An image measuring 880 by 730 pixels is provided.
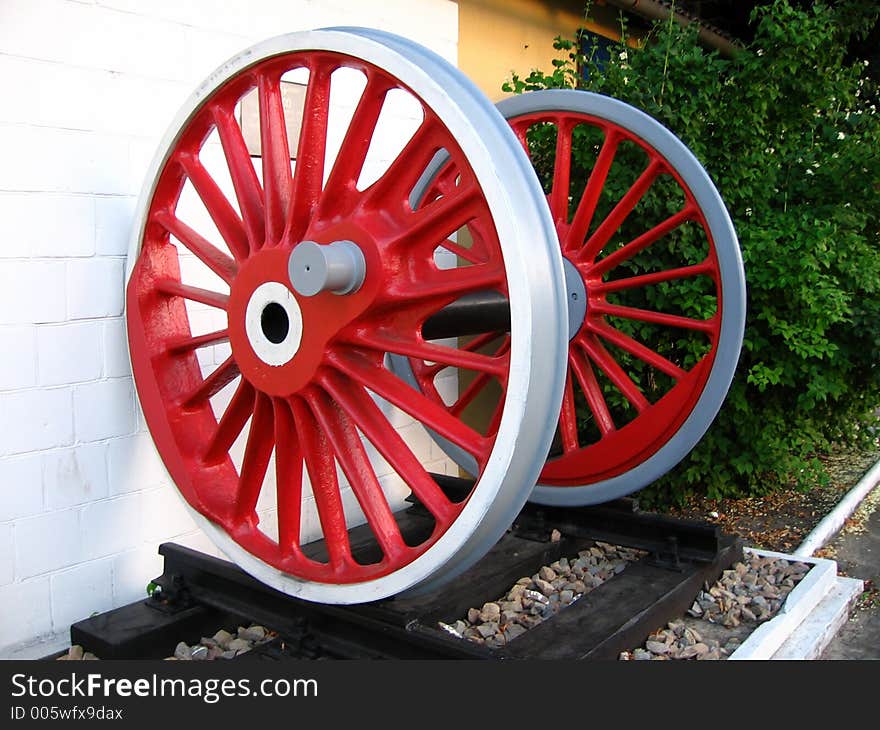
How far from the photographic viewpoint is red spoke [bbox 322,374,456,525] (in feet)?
8.09

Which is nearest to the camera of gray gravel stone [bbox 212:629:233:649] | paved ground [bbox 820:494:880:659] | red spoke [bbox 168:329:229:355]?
red spoke [bbox 168:329:229:355]

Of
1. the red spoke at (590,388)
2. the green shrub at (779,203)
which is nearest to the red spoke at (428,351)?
the red spoke at (590,388)

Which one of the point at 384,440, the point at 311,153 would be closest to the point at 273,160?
the point at 311,153

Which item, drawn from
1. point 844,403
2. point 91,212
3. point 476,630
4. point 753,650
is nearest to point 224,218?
point 91,212

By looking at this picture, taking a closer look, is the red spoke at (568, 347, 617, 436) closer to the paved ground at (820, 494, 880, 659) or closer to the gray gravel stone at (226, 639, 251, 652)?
the paved ground at (820, 494, 880, 659)

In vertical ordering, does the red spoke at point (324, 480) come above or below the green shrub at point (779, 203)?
below

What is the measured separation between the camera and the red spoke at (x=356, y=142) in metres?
2.53

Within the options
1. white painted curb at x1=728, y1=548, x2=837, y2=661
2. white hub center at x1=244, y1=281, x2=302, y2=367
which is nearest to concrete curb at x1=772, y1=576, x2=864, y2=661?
white painted curb at x1=728, y1=548, x2=837, y2=661

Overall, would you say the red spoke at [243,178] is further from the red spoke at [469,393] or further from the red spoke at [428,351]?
the red spoke at [469,393]

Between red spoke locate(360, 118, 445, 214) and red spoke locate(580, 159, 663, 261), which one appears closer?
red spoke locate(360, 118, 445, 214)

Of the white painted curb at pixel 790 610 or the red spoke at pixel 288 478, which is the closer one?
the red spoke at pixel 288 478

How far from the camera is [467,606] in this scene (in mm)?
3387

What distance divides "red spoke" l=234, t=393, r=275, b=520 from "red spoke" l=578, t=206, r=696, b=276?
67.1 inches

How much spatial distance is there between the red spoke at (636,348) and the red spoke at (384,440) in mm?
1501
